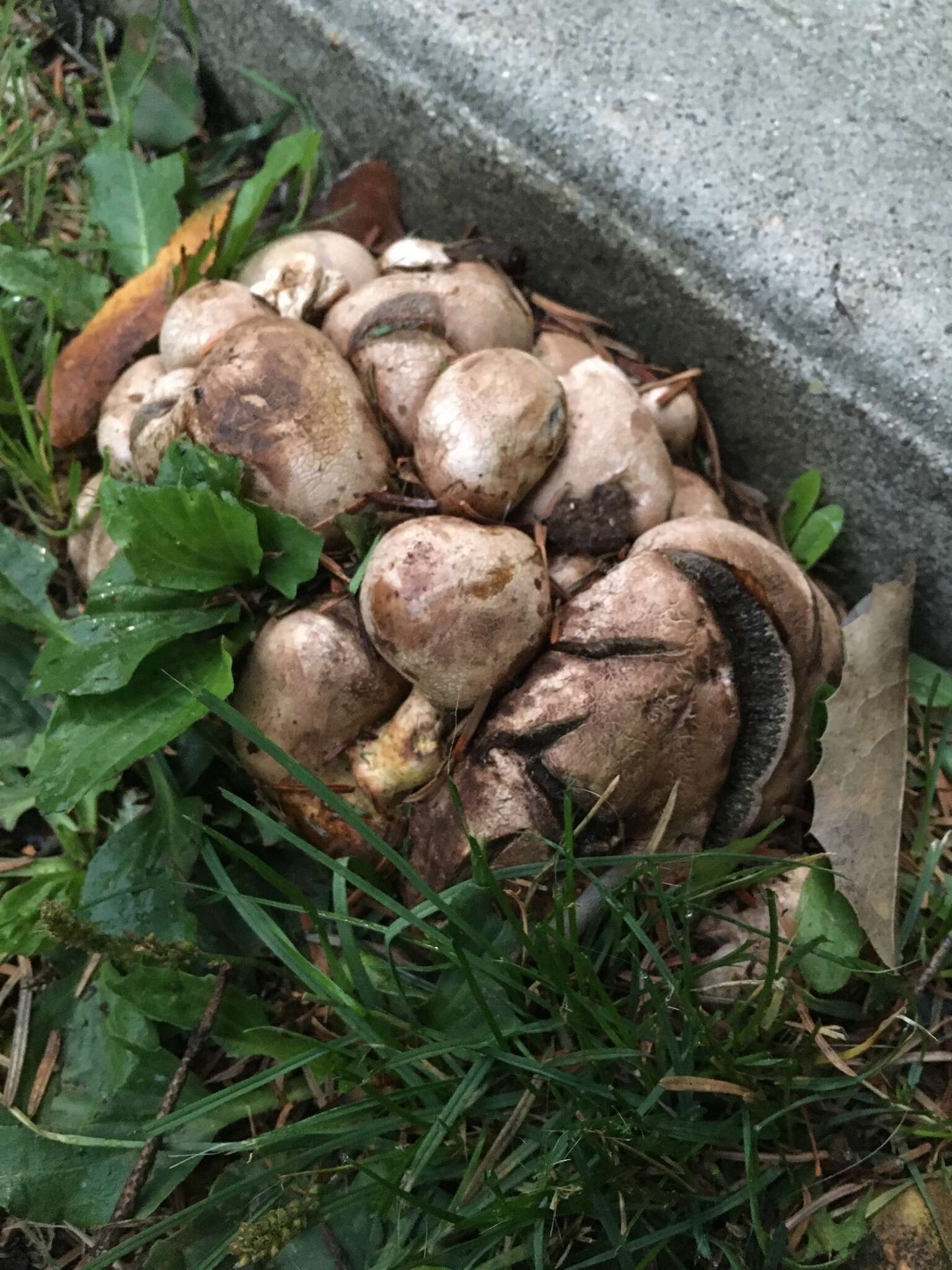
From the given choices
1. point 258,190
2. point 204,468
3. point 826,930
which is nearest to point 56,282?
point 258,190

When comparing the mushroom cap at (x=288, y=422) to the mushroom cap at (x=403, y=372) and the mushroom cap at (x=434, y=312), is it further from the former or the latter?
the mushroom cap at (x=434, y=312)

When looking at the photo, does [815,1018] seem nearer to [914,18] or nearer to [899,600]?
[899,600]

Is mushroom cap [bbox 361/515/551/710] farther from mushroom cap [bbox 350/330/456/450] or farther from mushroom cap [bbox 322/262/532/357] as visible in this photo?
mushroom cap [bbox 322/262/532/357]

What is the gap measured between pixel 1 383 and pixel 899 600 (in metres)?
2.39

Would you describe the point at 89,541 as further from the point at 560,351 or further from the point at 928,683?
the point at 928,683

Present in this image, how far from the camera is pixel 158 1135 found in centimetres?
182

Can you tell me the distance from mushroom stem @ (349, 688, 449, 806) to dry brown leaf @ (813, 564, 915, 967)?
0.77 m

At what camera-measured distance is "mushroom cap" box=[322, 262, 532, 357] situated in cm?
213

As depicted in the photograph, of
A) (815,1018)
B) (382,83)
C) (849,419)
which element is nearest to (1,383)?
(382,83)

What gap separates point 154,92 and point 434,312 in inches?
60.2

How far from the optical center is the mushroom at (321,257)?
2.40 metres

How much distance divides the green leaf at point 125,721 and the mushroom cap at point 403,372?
24.1 inches

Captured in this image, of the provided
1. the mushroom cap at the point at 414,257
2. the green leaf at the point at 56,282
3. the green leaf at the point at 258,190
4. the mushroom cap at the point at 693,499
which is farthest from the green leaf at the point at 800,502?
the green leaf at the point at 56,282

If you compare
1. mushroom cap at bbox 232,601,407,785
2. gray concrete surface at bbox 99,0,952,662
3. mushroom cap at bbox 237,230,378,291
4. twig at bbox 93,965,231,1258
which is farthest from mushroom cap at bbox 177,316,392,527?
twig at bbox 93,965,231,1258
